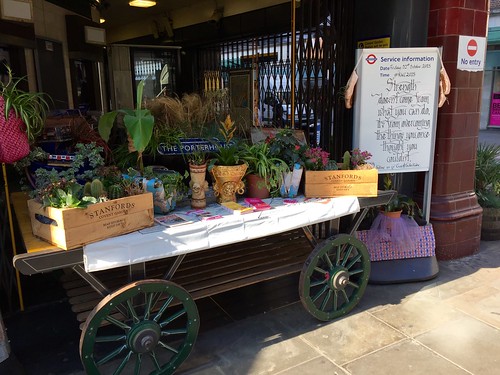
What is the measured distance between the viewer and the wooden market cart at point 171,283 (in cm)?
234

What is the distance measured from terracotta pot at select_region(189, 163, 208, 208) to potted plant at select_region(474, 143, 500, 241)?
3.57 meters

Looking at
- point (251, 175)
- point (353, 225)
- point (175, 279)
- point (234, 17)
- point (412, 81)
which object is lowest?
point (175, 279)

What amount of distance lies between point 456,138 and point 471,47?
2.76 feet

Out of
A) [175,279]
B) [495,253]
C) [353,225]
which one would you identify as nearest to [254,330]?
[175,279]

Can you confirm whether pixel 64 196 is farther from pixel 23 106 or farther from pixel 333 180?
pixel 333 180

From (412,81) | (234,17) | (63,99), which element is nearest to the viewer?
(412,81)

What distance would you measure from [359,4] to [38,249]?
3621 mm

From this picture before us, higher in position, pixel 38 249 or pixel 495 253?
pixel 38 249

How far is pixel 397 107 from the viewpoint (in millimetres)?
3838

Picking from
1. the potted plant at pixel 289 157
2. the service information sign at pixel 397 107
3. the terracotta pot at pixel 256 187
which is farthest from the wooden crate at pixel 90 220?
the service information sign at pixel 397 107

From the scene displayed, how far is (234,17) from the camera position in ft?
24.8

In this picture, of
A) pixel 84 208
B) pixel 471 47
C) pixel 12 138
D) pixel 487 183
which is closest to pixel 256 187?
pixel 84 208

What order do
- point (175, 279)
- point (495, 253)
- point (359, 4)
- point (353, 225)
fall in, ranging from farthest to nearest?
point (495, 253) → point (359, 4) → point (353, 225) → point (175, 279)

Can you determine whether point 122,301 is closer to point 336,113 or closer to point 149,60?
point 336,113
